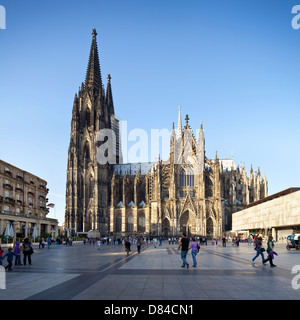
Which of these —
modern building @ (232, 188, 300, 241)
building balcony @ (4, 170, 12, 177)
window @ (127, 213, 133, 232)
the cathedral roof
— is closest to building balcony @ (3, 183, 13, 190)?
building balcony @ (4, 170, 12, 177)

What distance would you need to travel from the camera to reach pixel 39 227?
5575 cm

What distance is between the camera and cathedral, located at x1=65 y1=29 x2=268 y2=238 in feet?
230

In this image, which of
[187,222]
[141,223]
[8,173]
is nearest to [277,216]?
[187,222]

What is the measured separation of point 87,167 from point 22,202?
31.6 m

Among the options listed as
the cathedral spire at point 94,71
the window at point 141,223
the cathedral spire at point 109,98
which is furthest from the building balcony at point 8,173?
the cathedral spire at point 109,98

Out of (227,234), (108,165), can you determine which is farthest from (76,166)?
(227,234)

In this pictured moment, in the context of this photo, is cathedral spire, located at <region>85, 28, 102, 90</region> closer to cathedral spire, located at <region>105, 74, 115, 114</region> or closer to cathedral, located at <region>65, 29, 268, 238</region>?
cathedral, located at <region>65, 29, 268, 238</region>

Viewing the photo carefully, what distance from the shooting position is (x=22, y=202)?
177ft

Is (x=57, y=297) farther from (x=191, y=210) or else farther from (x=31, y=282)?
(x=191, y=210)

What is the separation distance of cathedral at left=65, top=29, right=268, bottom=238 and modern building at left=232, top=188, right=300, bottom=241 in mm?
8706

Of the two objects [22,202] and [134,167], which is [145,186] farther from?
[22,202]

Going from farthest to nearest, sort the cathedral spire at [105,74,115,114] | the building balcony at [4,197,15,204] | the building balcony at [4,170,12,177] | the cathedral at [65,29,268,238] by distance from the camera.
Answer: the cathedral spire at [105,74,115,114]
the cathedral at [65,29,268,238]
the building balcony at [4,170,12,177]
the building balcony at [4,197,15,204]

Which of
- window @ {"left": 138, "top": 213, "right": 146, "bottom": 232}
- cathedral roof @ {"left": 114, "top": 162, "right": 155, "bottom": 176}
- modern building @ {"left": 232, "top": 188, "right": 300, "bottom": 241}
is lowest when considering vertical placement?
window @ {"left": 138, "top": 213, "right": 146, "bottom": 232}

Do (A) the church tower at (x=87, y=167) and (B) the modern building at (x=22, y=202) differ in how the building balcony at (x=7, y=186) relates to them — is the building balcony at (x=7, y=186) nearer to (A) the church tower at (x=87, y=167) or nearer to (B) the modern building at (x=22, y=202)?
(B) the modern building at (x=22, y=202)
